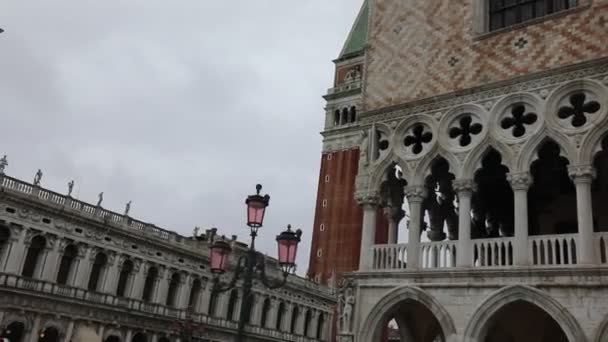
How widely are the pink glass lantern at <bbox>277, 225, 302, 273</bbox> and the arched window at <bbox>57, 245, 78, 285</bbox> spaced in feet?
70.4

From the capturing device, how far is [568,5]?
13227mm

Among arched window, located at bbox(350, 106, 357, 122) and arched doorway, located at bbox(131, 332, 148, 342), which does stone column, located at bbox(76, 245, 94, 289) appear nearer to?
arched doorway, located at bbox(131, 332, 148, 342)

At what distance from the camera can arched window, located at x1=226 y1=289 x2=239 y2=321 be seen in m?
38.1

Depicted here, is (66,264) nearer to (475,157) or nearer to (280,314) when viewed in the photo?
(280,314)

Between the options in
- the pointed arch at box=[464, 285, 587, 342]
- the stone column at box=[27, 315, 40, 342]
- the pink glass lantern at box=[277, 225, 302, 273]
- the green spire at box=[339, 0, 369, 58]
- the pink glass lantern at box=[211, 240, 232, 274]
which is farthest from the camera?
the green spire at box=[339, 0, 369, 58]

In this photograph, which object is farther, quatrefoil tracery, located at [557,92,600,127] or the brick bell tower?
the brick bell tower

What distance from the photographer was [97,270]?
29.9 meters

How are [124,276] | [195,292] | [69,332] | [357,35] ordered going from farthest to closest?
[357,35], [195,292], [124,276], [69,332]

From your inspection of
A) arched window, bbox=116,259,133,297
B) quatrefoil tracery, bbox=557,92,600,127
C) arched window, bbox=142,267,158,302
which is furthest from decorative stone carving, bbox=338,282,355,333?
arched window, bbox=142,267,158,302

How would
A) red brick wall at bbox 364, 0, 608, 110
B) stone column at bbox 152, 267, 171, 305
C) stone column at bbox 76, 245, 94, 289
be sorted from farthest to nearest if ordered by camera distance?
stone column at bbox 152, 267, 171, 305
stone column at bbox 76, 245, 94, 289
red brick wall at bbox 364, 0, 608, 110

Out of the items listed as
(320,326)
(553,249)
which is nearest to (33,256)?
(553,249)

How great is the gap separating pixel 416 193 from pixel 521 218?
2.54 m

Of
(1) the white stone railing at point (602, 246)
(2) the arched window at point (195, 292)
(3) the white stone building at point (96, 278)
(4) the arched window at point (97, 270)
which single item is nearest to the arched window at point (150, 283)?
(3) the white stone building at point (96, 278)

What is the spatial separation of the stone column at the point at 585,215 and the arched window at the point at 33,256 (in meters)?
23.9
